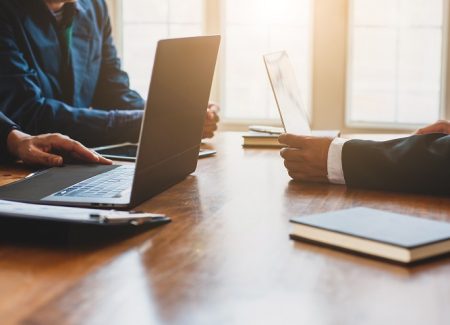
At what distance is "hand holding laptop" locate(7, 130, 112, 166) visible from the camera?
1.88 m

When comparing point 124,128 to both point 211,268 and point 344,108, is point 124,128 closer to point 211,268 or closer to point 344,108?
point 211,268

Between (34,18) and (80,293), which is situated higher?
(34,18)

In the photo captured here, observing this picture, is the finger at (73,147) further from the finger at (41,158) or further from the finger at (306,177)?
the finger at (306,177)

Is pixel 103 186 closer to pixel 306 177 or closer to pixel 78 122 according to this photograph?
pixel 306 177

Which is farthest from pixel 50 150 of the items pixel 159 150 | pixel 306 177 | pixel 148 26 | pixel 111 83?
pixel 148 26

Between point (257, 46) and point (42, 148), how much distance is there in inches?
123

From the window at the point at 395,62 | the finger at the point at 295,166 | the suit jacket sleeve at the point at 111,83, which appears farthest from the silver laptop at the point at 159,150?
the window at the point at 395,62

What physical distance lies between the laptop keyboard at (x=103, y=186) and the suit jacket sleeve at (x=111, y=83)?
46.2 inches

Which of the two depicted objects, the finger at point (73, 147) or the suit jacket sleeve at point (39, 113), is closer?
the finger at point (73, 147)

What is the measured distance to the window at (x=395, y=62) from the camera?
4.56 metres

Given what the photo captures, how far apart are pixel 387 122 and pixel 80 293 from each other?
401 cm

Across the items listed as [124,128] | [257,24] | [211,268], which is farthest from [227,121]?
[211,268]

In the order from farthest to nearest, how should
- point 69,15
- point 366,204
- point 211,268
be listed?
point 69,15
point 366,204
point 211,268

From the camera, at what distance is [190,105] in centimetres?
165
